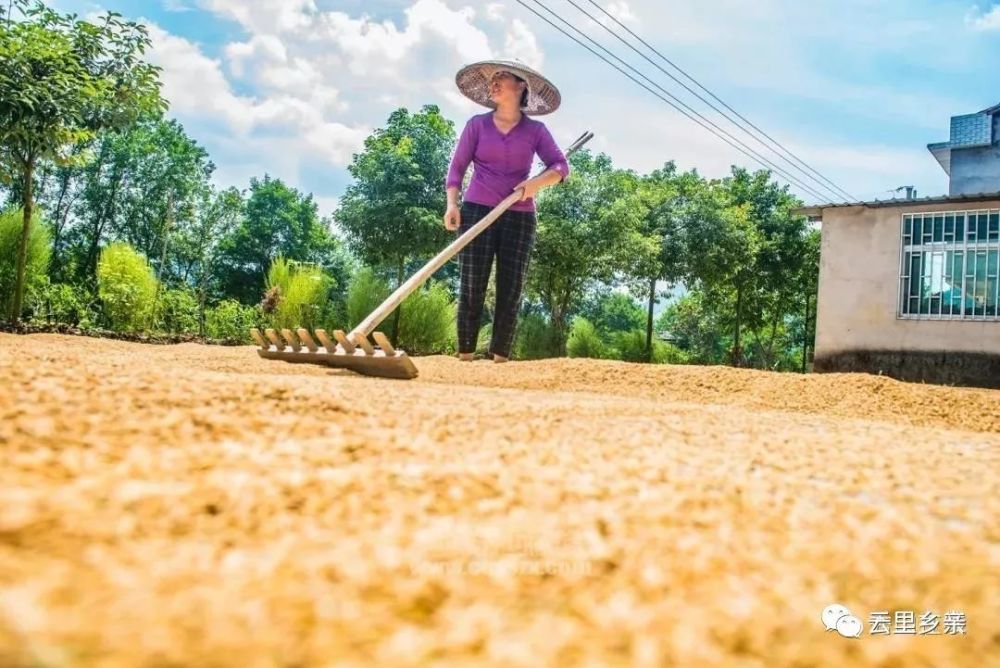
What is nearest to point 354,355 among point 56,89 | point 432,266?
point 432,266

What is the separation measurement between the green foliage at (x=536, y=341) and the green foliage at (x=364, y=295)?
3087mm

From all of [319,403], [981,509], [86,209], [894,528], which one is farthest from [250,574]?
[86,209]

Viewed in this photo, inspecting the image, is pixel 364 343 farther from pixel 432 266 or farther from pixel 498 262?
pixel 498 262

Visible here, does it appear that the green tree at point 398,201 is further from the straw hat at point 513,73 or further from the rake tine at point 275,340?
the rake tine at point 275,340

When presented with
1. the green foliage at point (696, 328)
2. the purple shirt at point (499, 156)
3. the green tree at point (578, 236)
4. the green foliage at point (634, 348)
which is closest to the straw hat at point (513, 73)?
the purple shirt at point (499, 156)

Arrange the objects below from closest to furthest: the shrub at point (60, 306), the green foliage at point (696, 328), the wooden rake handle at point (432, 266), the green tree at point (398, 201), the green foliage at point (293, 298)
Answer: the wooden rake handle at point (432, 266) → the shrub at point (60, 306) → the green foliage at point (293, 298) → the green tree at point (398, 201) → the green foliage at point (696, 328)

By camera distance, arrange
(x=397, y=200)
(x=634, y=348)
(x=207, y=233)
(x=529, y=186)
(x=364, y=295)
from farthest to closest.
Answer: (x=207, y=233), (x=634, y=348), (x=397, y=200), (x=364, y=295), (x=529, y=186)

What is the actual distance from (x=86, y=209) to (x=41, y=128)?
1511cm

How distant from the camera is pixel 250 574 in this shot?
0.70 metres

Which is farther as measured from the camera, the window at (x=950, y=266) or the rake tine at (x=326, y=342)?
the window at (x=950, y=266)

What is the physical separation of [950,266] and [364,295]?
7759mm

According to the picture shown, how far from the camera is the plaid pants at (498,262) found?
443 centimetres

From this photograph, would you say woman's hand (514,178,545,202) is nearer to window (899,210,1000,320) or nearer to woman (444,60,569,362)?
woman (444,60,569,362)

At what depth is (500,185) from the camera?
446cm
